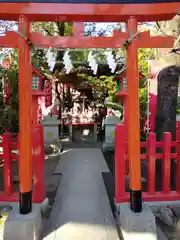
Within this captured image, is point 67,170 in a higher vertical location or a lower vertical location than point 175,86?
lower

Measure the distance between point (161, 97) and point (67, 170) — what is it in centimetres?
278

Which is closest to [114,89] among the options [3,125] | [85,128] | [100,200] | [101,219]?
[85,128]

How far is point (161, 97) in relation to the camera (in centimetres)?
557

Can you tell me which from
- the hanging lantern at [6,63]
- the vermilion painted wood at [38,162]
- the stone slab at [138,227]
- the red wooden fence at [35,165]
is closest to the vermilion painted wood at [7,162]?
the red wooden fence at [35,165]

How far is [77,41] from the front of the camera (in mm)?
3330

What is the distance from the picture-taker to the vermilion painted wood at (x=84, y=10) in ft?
10.4

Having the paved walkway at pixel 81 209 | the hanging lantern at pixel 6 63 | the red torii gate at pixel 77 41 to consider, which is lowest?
the paved walkway at pixel 81 209

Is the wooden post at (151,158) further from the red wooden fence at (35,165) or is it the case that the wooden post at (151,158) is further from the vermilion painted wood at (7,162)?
the vermilion painted wood at (7,162)

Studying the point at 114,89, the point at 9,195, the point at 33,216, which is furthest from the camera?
the point at 114,89

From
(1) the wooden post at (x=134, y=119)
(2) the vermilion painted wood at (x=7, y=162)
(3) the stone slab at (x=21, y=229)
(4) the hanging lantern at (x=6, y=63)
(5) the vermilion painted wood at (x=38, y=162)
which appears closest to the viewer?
(3) the stone slab at (x=21, y=229)

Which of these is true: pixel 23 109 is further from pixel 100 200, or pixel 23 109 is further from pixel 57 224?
pixel 100 200

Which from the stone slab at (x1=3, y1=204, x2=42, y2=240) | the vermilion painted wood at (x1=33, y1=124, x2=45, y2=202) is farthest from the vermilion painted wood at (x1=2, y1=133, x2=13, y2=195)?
the stone slab at (x1=3, y1=204, x2=42, y2=240)

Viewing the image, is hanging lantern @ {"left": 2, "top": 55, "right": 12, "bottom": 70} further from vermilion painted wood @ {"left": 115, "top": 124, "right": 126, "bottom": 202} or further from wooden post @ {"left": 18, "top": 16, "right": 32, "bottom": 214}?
vermilion painted wood @ {"left": 115, "top": 124, "right": 126, "bottom": 202}

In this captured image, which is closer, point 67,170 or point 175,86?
point 175,86
